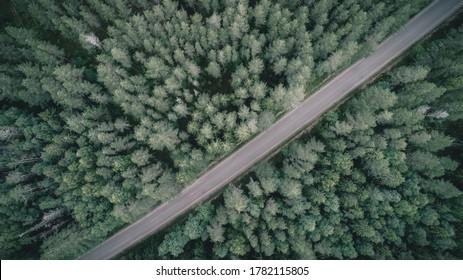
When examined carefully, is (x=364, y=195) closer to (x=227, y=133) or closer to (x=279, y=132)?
(x=279, y=132)

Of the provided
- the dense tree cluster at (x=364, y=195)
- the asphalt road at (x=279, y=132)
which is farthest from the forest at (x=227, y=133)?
the asphalt road at (x=279, y=132)

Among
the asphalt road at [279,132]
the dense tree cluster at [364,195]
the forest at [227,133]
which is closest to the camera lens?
the dense tree cluster at [364,195]

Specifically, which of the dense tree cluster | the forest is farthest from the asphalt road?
the dense tree cluster

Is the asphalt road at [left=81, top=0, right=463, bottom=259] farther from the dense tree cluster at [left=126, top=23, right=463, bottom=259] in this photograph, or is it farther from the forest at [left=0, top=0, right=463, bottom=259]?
the dense tree cluster at [left=126, top=23, right=463, bottom=259]

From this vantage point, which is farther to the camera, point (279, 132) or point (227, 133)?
point (279, 132)

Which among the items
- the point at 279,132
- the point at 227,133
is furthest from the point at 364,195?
the point at 227,133

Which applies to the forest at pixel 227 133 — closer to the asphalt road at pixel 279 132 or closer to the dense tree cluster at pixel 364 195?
the dense tree cluster at pixel 364 195
